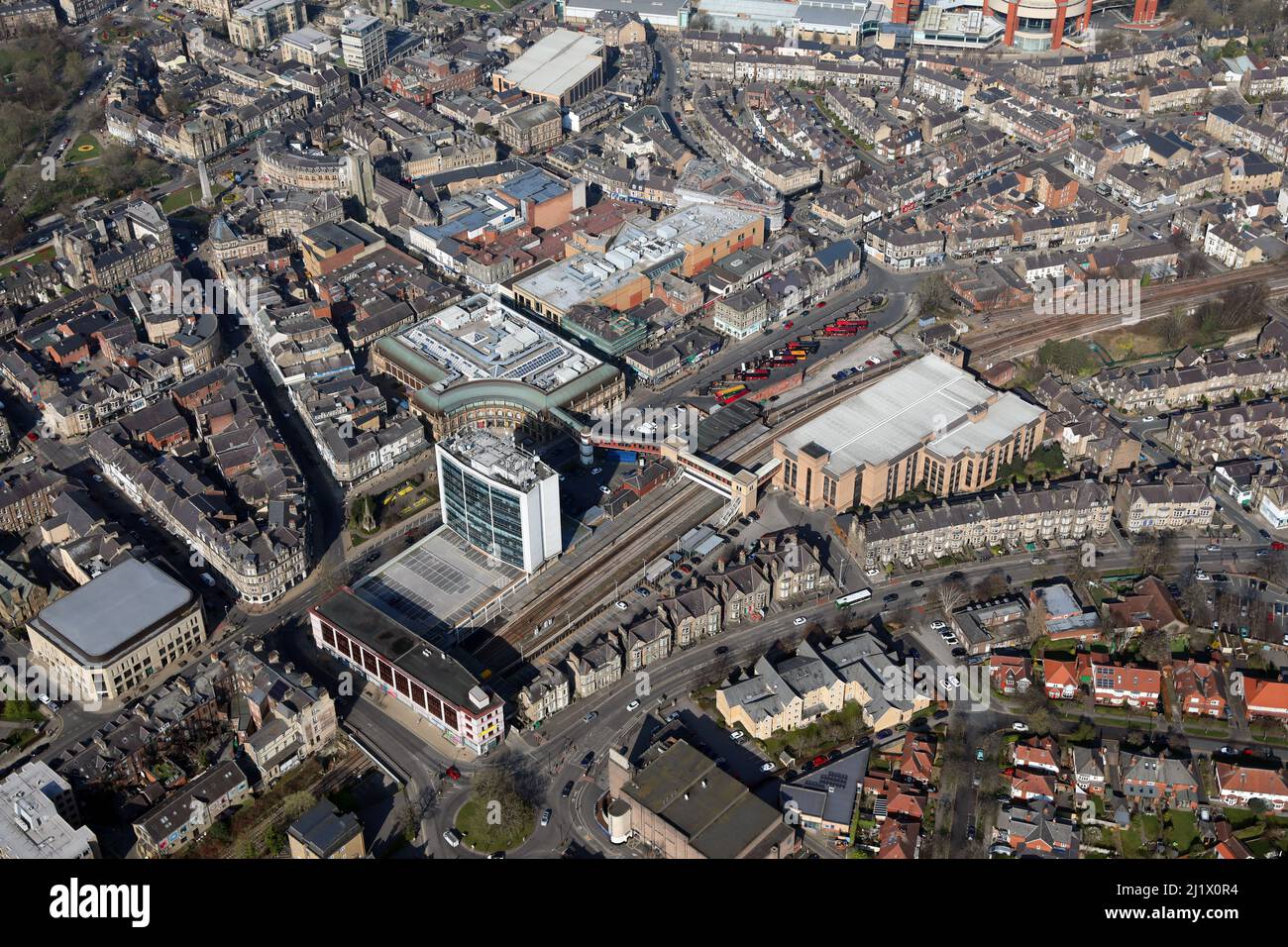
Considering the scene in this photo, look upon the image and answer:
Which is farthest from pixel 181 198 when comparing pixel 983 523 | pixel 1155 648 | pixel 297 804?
pixel 1155 648

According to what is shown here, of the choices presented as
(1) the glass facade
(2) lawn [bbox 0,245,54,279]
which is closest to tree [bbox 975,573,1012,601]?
(1) the glass facade

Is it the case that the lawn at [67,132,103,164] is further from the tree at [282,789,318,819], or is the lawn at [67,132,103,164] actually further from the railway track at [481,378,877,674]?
the tree at [282,789,318,819]

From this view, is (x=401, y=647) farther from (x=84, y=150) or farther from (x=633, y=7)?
(x=633, y=7)

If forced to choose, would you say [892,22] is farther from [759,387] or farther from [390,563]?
[390,563]

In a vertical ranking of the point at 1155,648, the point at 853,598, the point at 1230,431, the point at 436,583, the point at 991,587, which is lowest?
the point at 853,598

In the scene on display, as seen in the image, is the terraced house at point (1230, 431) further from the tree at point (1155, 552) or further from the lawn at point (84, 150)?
the lawn at point (84, 150)

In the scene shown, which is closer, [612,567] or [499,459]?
[499,459]

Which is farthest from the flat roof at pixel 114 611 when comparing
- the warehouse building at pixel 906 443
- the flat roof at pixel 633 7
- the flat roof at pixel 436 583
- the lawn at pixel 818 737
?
the flat roof at pixel 633 7

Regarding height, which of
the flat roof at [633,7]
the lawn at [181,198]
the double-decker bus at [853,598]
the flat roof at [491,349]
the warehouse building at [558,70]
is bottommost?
the double-decker bus at [853,598]
